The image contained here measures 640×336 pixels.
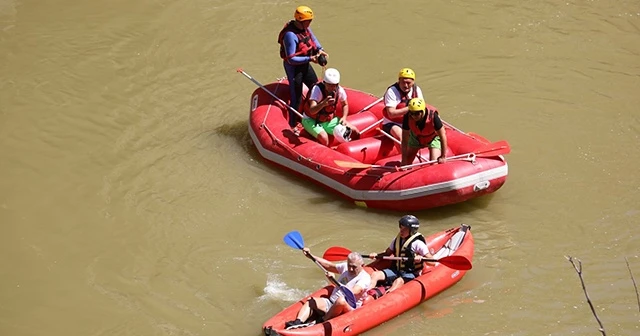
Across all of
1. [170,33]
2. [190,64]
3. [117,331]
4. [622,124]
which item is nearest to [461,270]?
[117,331]

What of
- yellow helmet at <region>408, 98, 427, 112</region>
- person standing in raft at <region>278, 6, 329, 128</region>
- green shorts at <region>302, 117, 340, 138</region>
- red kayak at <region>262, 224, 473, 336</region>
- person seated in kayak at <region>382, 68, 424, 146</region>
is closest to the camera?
red kayak at <region>262, 224, 473, 336</region>

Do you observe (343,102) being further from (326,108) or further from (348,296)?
(348,296)

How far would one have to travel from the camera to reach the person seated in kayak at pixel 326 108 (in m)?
10.2

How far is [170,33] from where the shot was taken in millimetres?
13969

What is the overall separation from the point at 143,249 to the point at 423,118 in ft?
10.1

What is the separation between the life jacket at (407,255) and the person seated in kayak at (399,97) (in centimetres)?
196

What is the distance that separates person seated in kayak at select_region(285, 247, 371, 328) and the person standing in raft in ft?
10.6

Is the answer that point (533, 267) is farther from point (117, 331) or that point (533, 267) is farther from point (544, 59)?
point (544, 59)

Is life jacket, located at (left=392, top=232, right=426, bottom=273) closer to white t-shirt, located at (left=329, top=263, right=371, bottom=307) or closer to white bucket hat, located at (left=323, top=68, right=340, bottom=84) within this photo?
white t-shirt, located at (left=329, top=263, right=371, bottom=307)

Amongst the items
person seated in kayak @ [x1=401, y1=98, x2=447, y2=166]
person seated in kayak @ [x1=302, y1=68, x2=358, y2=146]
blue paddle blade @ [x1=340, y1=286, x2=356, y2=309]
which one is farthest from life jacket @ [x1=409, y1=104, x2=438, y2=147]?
blue paddle blade @ [x1=340, y1=286, x2=356, y2=309]

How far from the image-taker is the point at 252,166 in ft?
35.5

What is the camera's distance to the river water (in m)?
8.48

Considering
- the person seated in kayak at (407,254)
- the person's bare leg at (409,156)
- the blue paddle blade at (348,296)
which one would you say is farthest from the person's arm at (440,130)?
the blue paddle blade at (348,296)

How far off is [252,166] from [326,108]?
1.15 m
